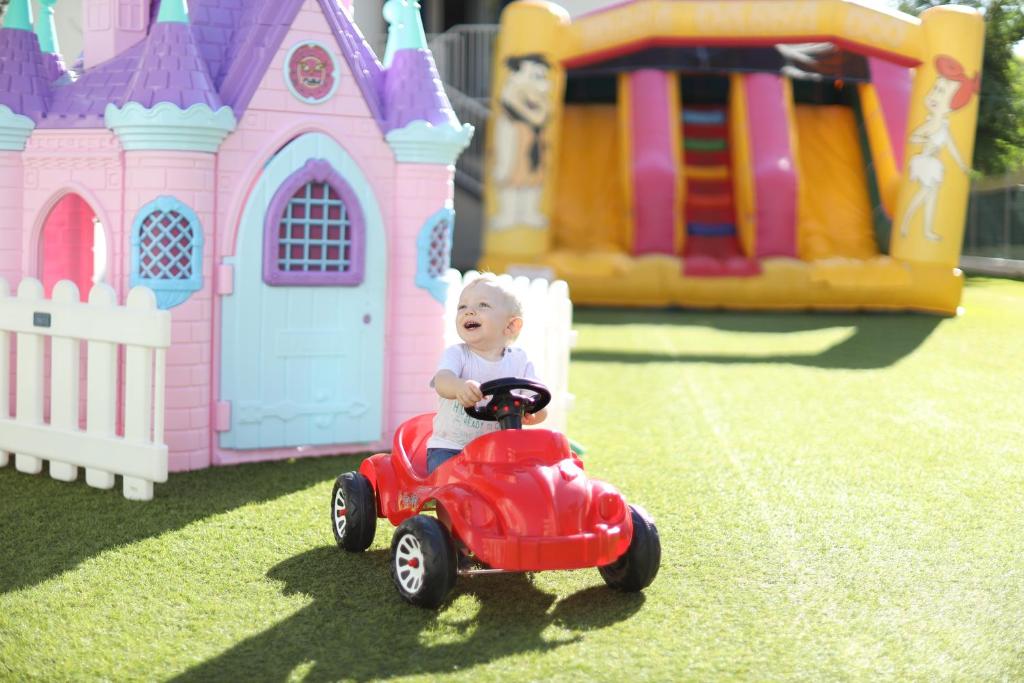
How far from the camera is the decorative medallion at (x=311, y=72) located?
5996 mm

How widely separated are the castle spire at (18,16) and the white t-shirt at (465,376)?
144 inches

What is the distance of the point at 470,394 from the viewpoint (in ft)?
12.8

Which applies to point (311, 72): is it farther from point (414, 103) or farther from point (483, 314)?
point (483, 314)

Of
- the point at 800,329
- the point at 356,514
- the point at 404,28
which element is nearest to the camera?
the point at 356,514

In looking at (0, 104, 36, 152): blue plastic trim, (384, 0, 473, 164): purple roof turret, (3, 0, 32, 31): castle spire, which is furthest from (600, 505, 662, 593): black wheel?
(3, 0, 32, 31): castle spire

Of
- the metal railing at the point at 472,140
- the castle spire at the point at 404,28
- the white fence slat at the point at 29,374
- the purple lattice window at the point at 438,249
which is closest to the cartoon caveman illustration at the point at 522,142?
the metal railing at the point at 472,140

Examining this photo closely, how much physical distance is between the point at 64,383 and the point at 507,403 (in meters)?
2.54

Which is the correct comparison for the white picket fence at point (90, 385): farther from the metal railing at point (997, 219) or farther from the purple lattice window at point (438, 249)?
the metal railing at point (997, 219)

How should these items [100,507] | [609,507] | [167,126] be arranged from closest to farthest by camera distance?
[609,507] < [100,507] < [167,126]

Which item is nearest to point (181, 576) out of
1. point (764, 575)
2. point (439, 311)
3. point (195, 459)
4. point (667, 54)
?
point (195, 459)

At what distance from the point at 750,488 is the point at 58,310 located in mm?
3323

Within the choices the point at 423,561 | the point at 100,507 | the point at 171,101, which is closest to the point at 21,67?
the point at 171,101

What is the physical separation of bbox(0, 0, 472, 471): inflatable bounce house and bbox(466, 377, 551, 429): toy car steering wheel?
90.7 inches

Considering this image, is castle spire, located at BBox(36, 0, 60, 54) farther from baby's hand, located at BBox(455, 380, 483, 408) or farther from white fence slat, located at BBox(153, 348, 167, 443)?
baby's hand, located at BBox(455, 380, 483, 408)
